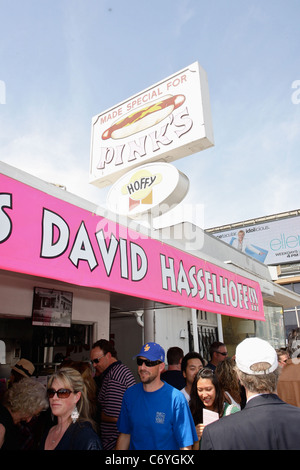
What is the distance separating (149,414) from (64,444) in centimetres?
68

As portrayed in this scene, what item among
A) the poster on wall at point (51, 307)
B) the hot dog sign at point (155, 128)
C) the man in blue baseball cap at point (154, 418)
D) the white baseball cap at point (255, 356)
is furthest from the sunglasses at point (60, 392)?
the hot dog sign at point (155, 128)

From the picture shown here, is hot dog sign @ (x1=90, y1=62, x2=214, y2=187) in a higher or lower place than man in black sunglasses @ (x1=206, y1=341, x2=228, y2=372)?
higher

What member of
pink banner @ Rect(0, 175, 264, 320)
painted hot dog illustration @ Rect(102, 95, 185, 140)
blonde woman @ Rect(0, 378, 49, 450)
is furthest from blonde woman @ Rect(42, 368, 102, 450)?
painted hot dog illustration @ Rect(102, 95, 185, 140)

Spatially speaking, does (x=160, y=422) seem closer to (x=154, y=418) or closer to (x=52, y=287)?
(x=154, y=418)

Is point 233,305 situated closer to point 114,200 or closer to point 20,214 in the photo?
point 114,200

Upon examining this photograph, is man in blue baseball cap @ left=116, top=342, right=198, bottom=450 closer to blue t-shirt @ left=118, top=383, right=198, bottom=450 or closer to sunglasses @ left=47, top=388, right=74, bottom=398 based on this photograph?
blue t-shirt @ left=118, top=383, right=198, bottom=450

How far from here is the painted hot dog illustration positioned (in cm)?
841

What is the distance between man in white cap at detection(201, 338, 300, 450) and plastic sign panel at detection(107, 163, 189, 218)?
5524 millimetres

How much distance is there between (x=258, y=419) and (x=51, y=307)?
454 cm

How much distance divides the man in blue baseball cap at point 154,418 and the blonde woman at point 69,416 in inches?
14.0

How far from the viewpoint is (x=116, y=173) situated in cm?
856

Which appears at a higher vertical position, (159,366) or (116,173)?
(116,173)

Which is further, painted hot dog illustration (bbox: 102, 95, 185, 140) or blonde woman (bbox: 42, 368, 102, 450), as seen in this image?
painted hot dog illustration (bbox: 102, 95, 185, 140)
